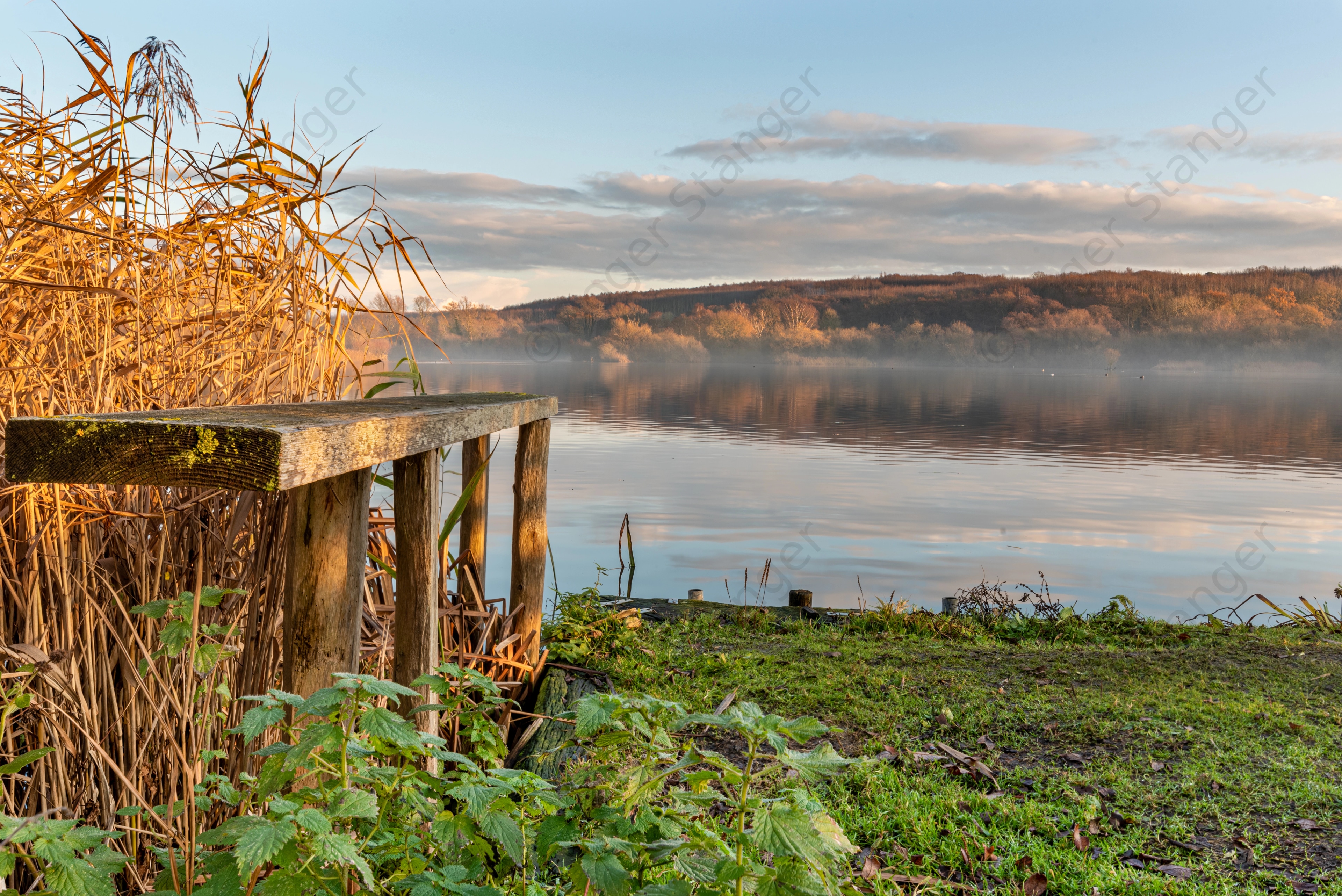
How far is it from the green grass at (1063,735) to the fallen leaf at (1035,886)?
3 cm

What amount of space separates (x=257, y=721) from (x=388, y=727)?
0.23 m

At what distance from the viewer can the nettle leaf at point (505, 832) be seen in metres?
1.71

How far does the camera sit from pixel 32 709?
2373mm

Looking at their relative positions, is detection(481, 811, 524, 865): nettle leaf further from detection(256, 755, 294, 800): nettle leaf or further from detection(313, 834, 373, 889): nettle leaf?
detection(256, 755, 294, 800): nettle leaf

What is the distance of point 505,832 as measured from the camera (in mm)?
1736

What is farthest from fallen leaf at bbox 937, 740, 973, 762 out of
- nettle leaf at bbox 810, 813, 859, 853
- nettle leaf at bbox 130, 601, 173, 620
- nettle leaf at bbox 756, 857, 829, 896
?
nettle leaf at bbox 130, 601, 173, 620

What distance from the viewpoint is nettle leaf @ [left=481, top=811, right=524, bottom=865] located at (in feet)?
5.63

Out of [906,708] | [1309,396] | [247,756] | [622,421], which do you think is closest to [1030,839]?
[906,708]

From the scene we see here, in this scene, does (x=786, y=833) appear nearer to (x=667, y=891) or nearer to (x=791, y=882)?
(x=791, y=882)

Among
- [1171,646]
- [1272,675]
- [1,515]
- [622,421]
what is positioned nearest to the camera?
[1,515]

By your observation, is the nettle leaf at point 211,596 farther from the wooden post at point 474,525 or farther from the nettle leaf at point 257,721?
the wooden post at point 474,525

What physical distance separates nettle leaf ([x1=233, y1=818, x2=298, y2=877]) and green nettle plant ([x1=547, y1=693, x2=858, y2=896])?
54 cm

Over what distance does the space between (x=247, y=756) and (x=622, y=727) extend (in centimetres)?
122

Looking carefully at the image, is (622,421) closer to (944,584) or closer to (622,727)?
(944,584)
